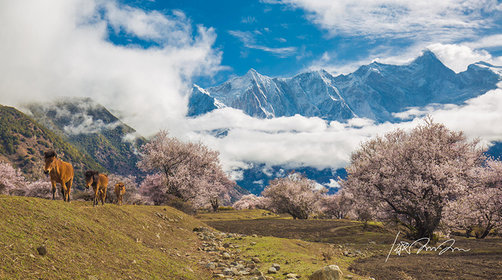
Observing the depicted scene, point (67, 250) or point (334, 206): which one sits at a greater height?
point (67, 250)

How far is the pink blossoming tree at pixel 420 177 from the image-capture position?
25.0 meters

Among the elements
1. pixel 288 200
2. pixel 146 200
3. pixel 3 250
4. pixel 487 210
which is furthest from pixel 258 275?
pixel 288 200

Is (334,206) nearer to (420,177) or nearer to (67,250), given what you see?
(420,177)

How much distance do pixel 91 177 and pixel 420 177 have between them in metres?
26.3

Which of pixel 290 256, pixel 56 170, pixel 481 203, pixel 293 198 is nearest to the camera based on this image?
pixel 56 170

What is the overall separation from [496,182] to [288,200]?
133ft

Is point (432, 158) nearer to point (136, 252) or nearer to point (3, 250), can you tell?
point (136, 252)

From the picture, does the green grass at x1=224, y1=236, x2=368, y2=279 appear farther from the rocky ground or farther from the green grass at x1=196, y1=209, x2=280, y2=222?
the green grass at x1=196, y1=209, x2=280, y2=222

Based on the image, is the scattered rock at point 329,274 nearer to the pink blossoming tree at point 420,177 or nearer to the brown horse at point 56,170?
the brown horse at point 56,170

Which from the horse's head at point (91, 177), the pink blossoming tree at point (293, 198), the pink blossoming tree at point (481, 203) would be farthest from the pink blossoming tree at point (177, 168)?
the pink blossoming tree at point (481, 203)

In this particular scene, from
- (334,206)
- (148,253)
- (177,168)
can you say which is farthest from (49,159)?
(334,206)

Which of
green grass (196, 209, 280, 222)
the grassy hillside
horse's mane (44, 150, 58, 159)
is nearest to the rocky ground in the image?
the grassy hillside

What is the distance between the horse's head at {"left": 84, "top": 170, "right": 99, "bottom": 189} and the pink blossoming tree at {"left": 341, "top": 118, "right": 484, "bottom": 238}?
23.7 m

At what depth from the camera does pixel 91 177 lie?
15.8m
